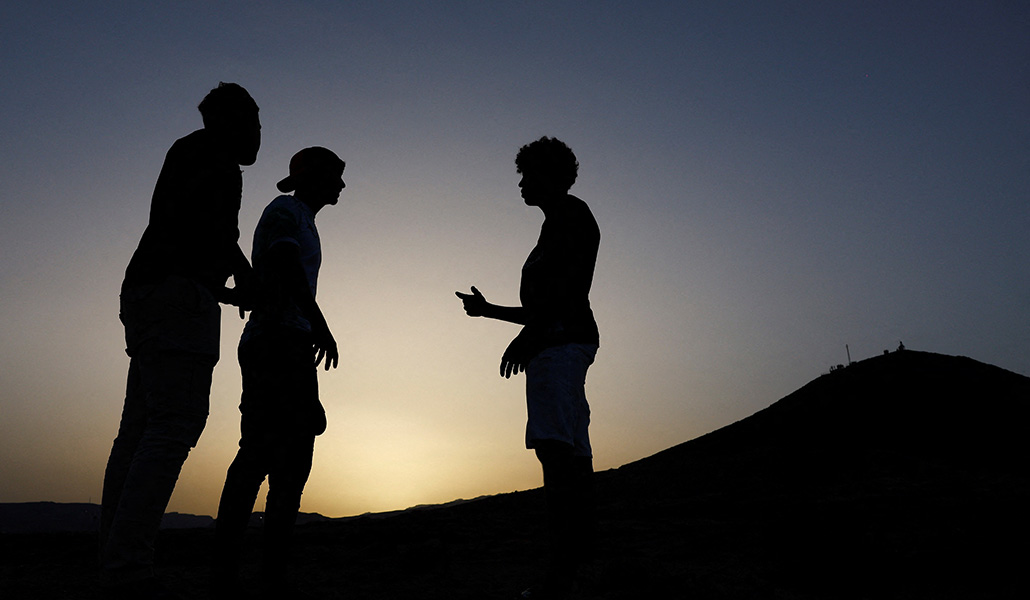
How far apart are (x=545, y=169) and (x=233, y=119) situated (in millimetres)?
1524

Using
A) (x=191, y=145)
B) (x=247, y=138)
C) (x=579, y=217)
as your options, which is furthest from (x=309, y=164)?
(x=579, y=217)

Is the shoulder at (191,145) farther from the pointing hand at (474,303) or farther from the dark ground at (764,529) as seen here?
the dark ground at (764,529)

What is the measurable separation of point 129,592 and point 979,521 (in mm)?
4832

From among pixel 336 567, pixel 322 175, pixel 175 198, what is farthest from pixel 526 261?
pixel 336 567

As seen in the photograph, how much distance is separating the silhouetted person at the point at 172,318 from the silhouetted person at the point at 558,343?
1267 millimetres

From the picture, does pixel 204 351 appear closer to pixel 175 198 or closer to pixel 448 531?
pixel 175 198

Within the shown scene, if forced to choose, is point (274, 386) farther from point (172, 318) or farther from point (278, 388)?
point (172, 318)

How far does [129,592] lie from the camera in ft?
7.78

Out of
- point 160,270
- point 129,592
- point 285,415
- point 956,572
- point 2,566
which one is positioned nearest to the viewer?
point 129,592

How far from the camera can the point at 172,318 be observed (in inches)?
105

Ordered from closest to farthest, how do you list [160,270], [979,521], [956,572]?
[160,270], [956,572], [979,521]

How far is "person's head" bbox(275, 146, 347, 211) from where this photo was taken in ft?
11.1

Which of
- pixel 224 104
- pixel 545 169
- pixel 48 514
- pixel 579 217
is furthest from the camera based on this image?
pixel 48 514

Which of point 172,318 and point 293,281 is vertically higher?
point 293,281
